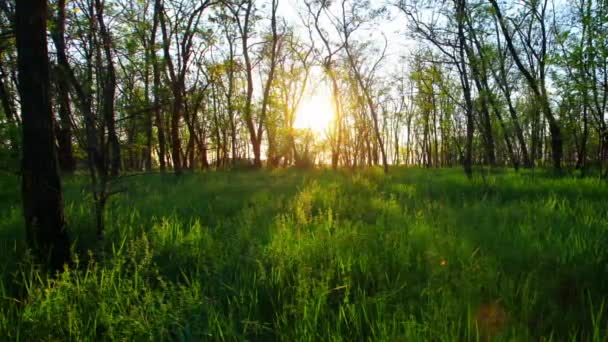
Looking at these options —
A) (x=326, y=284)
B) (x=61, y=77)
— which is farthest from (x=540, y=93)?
(x=61, y=77)

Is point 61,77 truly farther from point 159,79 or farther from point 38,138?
point 159,79

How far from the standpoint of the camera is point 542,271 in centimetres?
237

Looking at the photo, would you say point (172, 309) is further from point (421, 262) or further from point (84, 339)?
point (421, 262)

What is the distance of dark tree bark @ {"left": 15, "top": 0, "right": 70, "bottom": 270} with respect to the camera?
226 cm

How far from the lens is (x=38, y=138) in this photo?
2283mm

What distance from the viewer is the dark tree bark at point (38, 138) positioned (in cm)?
226

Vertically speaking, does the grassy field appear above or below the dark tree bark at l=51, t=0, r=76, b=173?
below

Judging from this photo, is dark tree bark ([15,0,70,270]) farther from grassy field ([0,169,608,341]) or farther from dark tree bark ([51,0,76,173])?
dark tree bark ([51,0,76,173])

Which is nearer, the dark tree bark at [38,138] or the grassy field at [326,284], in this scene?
the grassy field at [326,284]

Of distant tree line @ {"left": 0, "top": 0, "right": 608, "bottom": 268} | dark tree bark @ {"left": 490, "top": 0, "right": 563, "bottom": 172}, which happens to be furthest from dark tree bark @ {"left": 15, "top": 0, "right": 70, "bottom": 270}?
dark tree bark @ {"left": 490, "top": 0, "right": 563, "bottom": 172}

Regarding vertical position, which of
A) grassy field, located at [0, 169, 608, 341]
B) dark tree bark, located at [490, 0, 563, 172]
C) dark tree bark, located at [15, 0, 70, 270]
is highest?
dark tree bark, located at [490, 0, 563, 172]

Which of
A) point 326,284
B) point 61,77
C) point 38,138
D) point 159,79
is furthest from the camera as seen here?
point 159,79

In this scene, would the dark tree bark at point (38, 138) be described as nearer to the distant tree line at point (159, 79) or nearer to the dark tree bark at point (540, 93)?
the distant tree line at point (159, 79)

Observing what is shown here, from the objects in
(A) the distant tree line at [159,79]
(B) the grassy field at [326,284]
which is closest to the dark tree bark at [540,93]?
(A) the distant tree line at [159,79]
